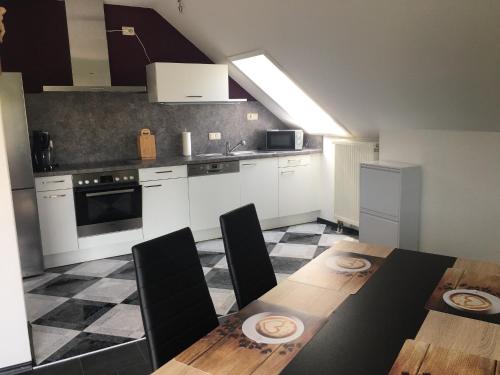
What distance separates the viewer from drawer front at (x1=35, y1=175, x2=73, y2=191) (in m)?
3.69

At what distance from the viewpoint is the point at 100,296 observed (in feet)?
10.9

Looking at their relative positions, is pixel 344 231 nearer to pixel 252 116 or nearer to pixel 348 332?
pixel 252 116

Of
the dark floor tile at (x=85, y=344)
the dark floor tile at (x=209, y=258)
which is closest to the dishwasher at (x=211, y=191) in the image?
the dark floor tile at (x=209, y=258)

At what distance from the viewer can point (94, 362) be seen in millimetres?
2461

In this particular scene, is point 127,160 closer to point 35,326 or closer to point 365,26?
point 35,326

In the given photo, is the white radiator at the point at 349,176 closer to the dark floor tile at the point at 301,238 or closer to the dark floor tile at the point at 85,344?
the dark floor tile at the point at 301,238

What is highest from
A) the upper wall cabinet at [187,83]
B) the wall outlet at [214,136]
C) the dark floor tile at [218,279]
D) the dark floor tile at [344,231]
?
the upper wall cabinet at [187,83]

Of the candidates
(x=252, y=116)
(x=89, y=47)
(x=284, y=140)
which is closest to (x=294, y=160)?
(x=284, y=140)

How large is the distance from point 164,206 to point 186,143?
0.87 metres

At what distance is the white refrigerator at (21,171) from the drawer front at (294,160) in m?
2.63

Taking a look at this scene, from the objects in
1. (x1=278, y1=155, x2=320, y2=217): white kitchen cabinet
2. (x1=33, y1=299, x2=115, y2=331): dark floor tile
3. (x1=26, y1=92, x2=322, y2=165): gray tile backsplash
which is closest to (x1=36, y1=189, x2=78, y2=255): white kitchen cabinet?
(x1=26, y1=92, x2=322, y2=165): gray tile backsplash

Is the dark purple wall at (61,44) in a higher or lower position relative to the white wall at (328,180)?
higher

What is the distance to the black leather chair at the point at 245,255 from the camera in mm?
1834

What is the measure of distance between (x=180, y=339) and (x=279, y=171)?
3.55 m
